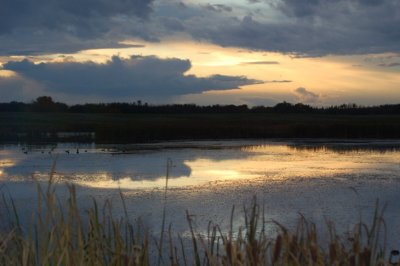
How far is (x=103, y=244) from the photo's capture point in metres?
3.65

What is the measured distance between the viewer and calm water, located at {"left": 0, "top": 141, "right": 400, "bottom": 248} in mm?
8969

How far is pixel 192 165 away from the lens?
16.1 m

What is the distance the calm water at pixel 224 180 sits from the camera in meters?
8.97

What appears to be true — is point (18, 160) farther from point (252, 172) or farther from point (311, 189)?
point (311, 189)

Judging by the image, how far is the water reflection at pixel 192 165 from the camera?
13234mm

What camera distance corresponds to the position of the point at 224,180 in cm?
1288

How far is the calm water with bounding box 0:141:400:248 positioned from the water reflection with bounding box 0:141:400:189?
0.08ft

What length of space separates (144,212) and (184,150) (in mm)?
12282

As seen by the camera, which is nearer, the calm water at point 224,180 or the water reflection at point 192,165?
the calm water at point 224,180

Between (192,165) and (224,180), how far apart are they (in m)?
3.30

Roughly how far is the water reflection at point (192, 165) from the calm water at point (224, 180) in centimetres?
2

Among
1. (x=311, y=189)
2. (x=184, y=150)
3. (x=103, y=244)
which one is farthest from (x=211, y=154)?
(x=103, y=244)

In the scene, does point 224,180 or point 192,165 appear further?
point 192,165

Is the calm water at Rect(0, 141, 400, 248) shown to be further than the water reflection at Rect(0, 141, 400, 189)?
No
